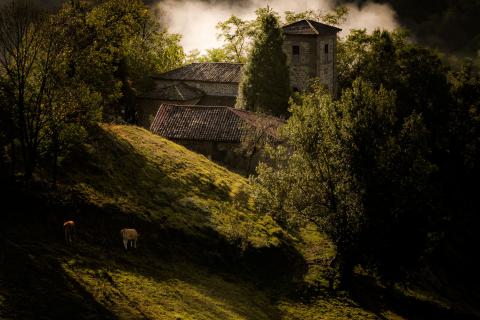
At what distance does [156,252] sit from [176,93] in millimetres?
42898

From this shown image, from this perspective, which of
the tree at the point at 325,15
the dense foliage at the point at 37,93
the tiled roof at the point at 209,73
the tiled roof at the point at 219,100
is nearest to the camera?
the dense foliage at the point at 37,93

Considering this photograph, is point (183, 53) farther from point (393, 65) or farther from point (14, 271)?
point (14, 271)

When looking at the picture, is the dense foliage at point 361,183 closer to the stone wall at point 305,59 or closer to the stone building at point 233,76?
the stone building at point 233,76

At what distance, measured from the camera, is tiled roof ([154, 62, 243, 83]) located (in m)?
79.0

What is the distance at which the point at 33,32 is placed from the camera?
102ft

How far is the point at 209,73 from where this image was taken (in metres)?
80.3

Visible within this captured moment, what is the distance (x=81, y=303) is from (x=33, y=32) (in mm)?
14186

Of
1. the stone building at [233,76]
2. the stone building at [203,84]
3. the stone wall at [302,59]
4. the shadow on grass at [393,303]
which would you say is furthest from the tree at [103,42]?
the stone wall at [302,59]

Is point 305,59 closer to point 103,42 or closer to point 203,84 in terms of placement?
point 203,84

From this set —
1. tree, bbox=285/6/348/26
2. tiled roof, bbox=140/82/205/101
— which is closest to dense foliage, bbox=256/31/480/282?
tiled roof, bbox=140/82/205/101

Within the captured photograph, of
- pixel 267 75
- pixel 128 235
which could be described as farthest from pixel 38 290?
pixel 267 75

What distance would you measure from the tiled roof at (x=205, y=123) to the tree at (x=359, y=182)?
51.1ft

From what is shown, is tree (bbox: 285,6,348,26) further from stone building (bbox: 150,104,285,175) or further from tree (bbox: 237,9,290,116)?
stone building (bbox: 150,104,285,175)

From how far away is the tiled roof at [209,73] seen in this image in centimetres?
7897
